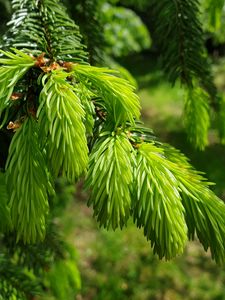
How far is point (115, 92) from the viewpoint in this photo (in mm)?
692

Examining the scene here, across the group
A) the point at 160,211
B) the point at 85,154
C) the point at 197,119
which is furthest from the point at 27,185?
the point at 197,119

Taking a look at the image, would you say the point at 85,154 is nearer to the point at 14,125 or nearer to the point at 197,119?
the point at 14,125

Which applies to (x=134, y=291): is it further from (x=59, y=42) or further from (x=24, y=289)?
(x=59, y=42)

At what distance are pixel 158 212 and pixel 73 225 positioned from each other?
4197 millimetres

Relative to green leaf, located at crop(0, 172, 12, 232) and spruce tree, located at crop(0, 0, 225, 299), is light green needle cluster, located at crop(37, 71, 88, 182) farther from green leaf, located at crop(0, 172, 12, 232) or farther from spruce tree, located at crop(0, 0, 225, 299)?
green leaf, located at crop(0, 172, 12, 232)

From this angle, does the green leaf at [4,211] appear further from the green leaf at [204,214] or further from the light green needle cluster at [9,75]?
the green leaf at [204,214]

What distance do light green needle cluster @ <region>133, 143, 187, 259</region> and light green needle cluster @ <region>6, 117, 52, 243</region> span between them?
0.14 m

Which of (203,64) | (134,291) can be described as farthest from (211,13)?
(134,291)

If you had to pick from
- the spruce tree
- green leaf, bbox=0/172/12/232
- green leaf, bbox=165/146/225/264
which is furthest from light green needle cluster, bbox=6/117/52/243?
green leaf, bbox=165/146/225/264

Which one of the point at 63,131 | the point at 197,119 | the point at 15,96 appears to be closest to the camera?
the point at 63,131

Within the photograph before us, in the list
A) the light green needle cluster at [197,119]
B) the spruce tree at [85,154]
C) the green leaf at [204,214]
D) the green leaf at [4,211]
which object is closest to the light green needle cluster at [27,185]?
the spruce tree at [85,154]

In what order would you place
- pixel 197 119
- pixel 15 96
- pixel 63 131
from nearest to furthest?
pixel 63 131, pixel 15 96, pixel 197 119

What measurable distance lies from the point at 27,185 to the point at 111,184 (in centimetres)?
12

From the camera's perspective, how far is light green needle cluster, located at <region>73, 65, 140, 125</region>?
0.69 m
